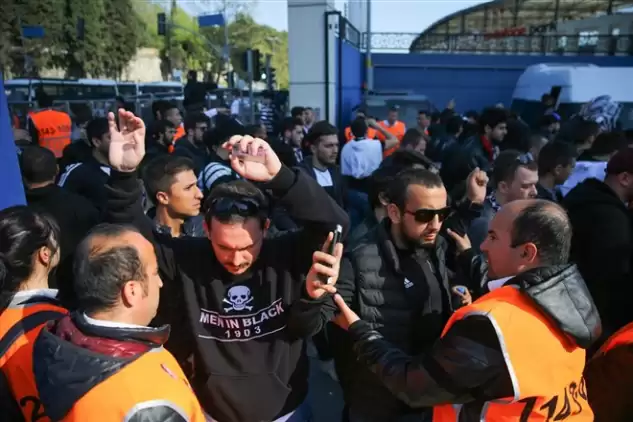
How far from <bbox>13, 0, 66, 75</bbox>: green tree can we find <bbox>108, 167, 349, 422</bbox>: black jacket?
2330 cm

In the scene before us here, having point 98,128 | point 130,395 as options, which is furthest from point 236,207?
point 98,128

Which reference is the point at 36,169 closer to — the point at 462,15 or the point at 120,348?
the point at 120,348

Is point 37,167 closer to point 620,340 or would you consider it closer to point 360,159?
point 620,340

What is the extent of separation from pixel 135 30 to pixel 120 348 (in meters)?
45.8

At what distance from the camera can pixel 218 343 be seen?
2238 millimetres

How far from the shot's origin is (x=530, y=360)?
5.72 feet

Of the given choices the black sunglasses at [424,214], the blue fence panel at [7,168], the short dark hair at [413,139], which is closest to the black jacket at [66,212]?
the blue fence panel at [7,168]

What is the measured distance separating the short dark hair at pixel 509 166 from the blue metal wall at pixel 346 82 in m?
8.21

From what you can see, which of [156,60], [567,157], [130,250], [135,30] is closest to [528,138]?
[567,157]

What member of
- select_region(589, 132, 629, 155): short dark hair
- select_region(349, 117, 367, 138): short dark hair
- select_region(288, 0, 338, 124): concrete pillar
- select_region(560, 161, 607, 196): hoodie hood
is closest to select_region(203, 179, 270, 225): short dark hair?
select_region(560, 161, 607, 196): hoodie hood

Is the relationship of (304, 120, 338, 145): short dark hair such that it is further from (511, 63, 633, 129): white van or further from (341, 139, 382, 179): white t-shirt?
(511, 63, 633, 129): white van

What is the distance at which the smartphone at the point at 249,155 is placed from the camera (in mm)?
2046

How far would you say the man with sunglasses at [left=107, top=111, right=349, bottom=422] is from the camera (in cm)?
219

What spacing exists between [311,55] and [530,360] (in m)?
9.66
